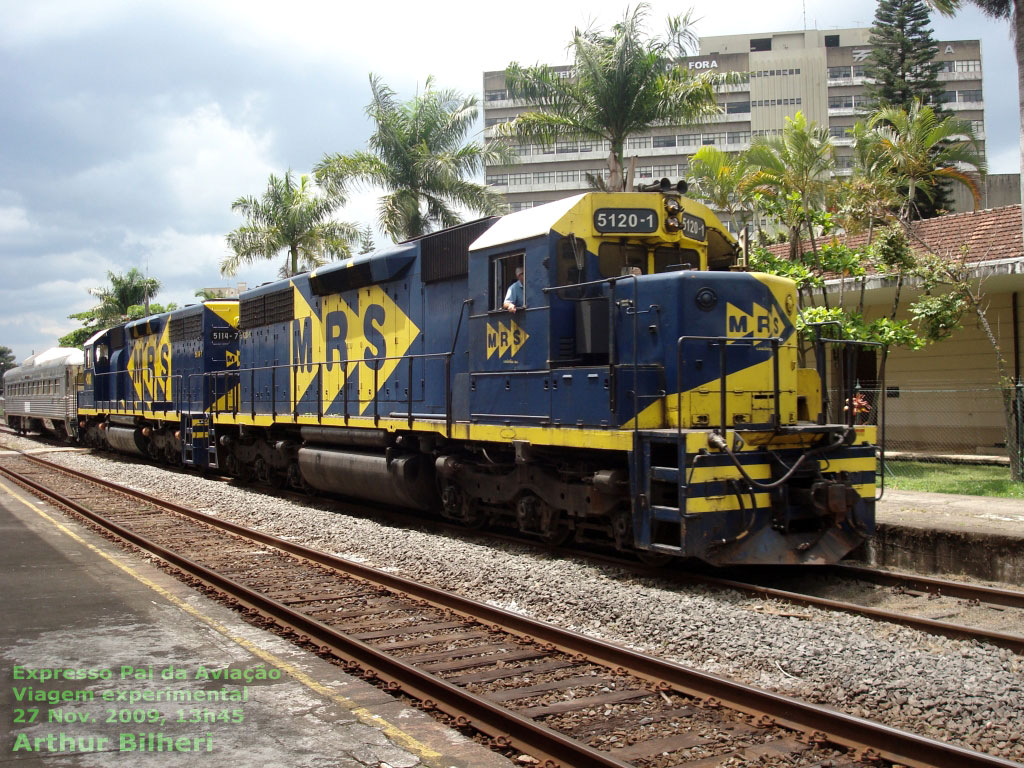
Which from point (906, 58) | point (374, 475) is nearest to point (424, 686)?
point (374, 475)

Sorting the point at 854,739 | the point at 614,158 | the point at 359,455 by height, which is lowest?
the point at 854,739

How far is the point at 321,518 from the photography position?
467 inches

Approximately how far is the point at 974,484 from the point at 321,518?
9449mm

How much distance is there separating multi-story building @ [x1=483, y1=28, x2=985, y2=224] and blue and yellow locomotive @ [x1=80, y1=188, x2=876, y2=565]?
192ft

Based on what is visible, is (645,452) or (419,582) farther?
(419,582)

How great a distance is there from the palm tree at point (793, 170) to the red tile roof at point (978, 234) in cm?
260

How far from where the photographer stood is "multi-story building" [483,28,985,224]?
71.1 meters

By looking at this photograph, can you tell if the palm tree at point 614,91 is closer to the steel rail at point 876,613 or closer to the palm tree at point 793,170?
the palm tree at point 793,170

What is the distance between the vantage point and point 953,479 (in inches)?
526

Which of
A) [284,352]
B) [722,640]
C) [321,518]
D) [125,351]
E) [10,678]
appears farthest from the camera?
[125,351]

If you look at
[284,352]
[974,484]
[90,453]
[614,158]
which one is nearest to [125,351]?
Answer: [90,453]

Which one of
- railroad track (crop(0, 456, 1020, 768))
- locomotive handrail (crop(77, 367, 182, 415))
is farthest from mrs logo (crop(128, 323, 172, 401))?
railroad track (crop(0, 456, 1020, 768))

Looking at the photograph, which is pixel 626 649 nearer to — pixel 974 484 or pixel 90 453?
pixel 974 484

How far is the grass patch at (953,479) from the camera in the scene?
1202 centimetres
